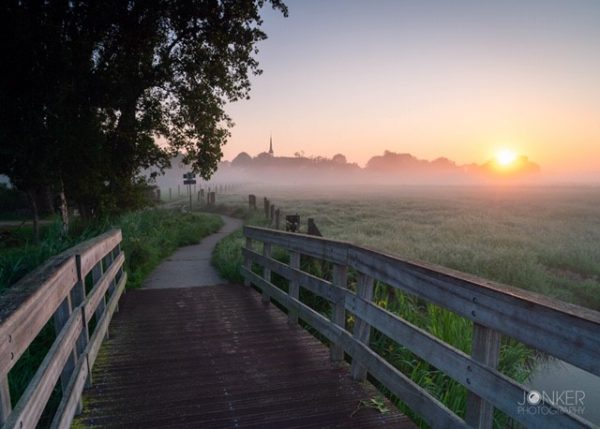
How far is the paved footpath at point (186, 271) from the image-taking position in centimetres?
916

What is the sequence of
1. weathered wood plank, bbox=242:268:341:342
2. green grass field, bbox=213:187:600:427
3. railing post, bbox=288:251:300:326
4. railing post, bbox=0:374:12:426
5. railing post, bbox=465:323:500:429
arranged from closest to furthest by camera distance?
railing post, bbox=0:374:12:426
railing post, bbox=465:323:500:429
weathered wood plank, bbox=242:268:341:342
railing post, bbox=288:251:300:326
green grass field, bbox=213:187:600:427

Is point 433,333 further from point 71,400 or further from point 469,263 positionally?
point 469,263

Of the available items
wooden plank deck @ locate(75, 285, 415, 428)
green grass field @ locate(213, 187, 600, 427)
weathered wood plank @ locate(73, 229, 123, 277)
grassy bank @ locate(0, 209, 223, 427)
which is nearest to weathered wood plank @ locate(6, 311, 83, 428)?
weathered wood plank @ locate(73, 229, 123, 277)

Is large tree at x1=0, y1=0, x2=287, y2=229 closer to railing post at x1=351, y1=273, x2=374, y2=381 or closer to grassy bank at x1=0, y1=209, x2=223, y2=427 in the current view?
grassy bank at x1=0, y1=209, x2=223, y2=427

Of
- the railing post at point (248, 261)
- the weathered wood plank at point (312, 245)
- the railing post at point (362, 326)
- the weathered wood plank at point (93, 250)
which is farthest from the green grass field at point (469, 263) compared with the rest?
the weathered wood plank at point (93, 250)

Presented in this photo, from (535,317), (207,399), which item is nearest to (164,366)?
(207,399)

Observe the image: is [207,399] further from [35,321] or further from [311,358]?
[35,321]

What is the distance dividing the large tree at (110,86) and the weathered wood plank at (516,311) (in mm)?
11836

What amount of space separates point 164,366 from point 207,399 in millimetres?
1035

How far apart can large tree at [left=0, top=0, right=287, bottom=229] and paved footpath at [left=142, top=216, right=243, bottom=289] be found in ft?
12.8

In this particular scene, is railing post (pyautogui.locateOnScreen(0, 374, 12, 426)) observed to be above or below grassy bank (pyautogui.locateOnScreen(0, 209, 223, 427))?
above

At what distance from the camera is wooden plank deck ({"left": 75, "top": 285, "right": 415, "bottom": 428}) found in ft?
11.6

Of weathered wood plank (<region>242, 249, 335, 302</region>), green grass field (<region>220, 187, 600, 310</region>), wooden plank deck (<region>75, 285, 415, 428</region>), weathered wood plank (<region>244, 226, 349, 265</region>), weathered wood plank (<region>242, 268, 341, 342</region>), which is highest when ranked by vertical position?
weathered wood plank (<region>244, 226, 349, 265</region>)

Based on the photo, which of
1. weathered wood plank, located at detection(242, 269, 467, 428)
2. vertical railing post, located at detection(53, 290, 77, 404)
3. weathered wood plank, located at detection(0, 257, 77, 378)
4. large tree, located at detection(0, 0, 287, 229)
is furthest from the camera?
large tree, located at detection(0, 0, 287, 229)
